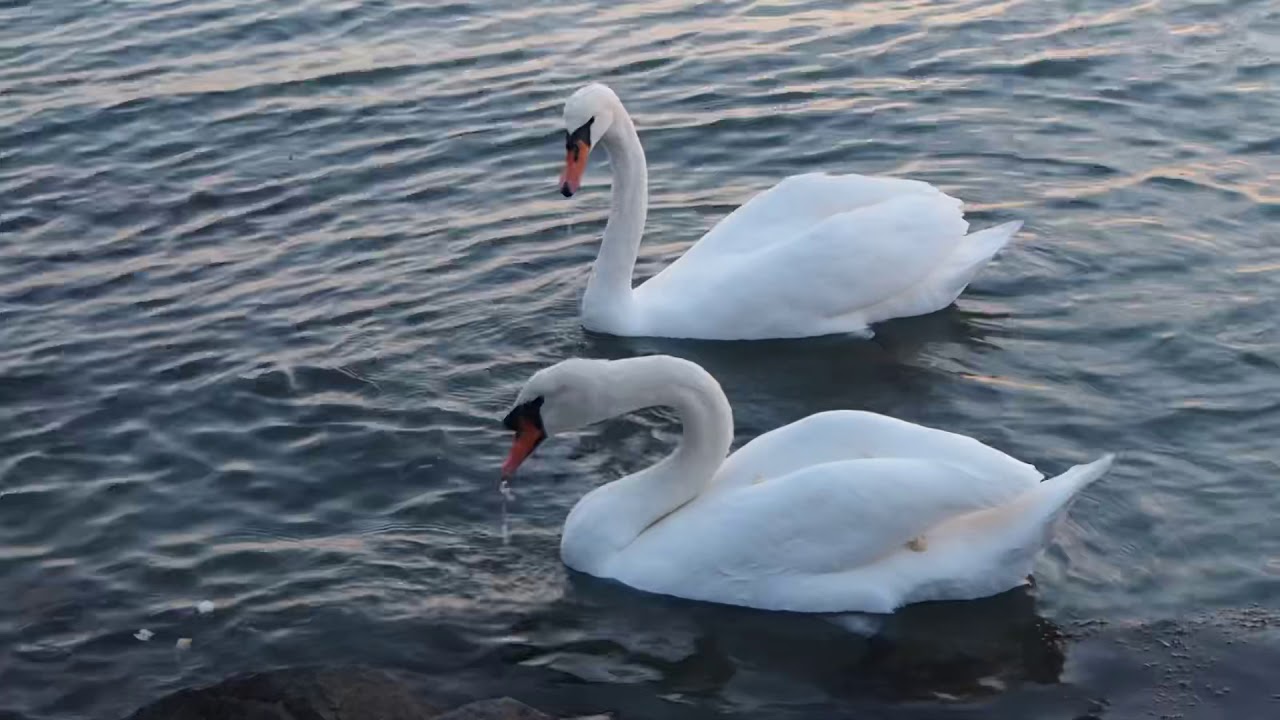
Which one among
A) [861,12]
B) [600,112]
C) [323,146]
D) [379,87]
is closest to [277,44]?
[379,87]

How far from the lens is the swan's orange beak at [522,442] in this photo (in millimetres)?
7523

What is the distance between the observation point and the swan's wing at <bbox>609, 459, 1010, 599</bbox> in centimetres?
721

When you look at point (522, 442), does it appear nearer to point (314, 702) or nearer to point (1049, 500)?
point (314, 702)

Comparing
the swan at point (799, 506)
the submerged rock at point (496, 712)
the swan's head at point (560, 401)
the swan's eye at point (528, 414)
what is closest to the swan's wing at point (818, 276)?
the swan at point (799, 506)

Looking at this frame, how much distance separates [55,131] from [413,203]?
3.20m

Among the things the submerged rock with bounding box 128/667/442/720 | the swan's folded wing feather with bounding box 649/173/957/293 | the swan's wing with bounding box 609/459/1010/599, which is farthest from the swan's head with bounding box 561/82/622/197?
the submerged rock with bounding box 128/667/442/720

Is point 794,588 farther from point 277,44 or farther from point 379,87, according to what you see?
point 277,44

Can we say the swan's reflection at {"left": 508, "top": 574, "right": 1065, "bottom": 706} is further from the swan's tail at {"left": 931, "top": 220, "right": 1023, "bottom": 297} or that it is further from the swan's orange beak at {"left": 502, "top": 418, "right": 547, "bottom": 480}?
the swan's tail at {"left": 931, "top": 220, "right": 1023, "bottom": 297}

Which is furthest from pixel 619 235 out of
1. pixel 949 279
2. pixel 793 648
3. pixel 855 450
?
pixel 793 648

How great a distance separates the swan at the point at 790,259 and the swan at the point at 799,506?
7.85 ft

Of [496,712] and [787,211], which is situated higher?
[787,211]

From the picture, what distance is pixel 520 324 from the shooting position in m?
10.3

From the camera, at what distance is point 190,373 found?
975 cm

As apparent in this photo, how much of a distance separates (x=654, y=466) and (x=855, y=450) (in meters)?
0.82
